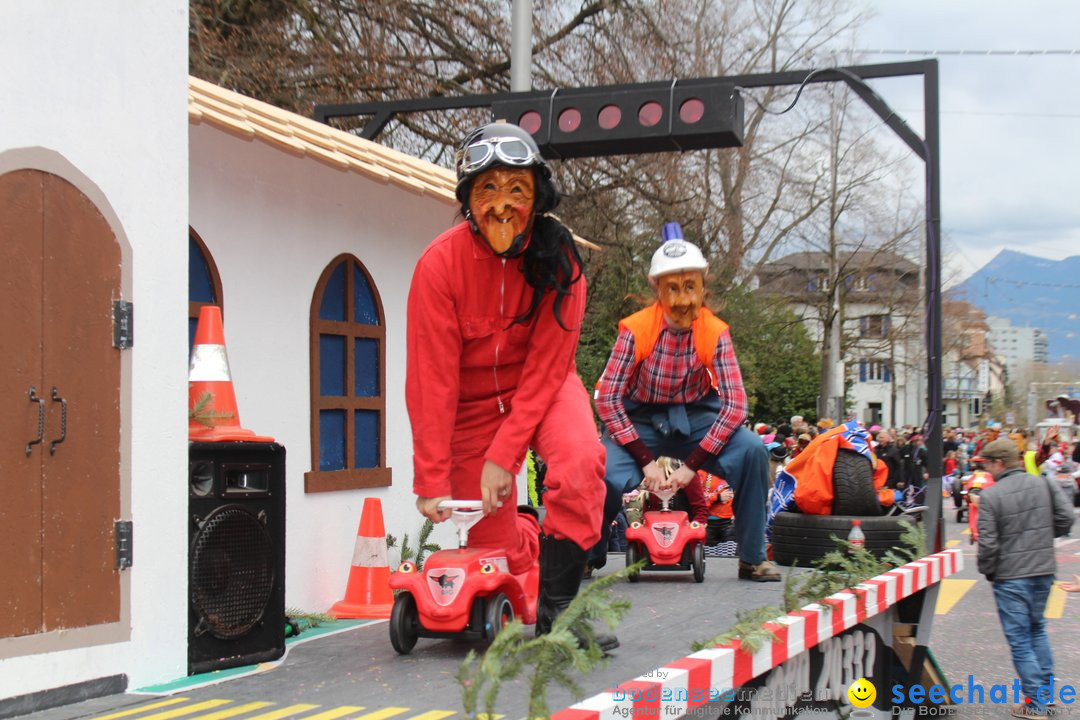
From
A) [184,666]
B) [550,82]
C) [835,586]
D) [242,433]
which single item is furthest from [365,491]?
[550,82]

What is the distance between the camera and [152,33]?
14.3ft

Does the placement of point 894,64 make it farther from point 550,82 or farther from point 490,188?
point 550,82

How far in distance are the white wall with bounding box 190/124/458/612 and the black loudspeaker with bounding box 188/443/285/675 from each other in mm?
2059

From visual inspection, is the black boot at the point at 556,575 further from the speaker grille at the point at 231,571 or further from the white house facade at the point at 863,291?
the white house facade at the point at 863,291

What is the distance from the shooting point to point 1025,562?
6.81 m

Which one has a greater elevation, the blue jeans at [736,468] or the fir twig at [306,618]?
the blue jeans at [736,468]

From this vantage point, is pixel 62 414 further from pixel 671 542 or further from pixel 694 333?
pixel 671 542

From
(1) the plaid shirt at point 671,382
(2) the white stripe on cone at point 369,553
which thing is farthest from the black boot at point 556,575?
(2) the white stripe on cone at point 369,553

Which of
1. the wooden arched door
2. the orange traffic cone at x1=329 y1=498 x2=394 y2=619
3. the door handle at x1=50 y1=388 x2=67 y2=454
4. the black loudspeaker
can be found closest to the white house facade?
the orange traffic cone at x1=329 y1=498 x2=394 y2=619

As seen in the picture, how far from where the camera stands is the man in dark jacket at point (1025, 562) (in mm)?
6746

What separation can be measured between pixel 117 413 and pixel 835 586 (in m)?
2.46

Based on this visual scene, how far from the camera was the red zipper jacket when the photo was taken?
13.3 feet

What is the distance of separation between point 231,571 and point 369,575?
103 inches

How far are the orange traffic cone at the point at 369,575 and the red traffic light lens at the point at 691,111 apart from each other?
Answer: 381 centimetres
